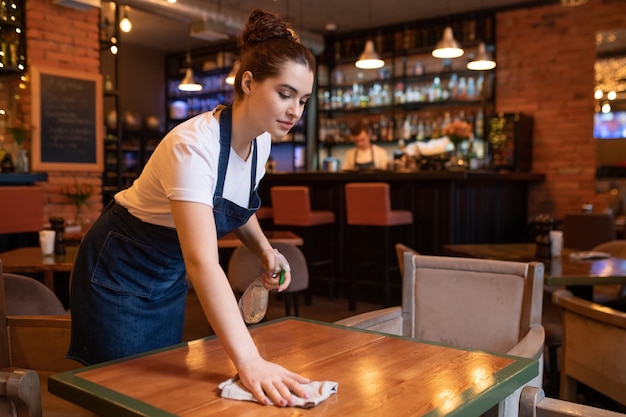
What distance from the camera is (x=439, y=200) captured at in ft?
17.8

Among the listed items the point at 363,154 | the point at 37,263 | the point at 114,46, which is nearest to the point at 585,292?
the point at 37,263

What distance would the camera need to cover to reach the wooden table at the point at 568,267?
262cm

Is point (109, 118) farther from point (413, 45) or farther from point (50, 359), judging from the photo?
point (50, 359)

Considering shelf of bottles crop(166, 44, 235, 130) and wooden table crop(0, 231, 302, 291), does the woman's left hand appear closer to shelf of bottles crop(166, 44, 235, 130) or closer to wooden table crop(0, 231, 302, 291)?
wooden table crop(0, 231, 302, 291)

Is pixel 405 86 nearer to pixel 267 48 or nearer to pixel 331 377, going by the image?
pixel 267 48

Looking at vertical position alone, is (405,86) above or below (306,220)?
above

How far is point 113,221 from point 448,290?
1149mm

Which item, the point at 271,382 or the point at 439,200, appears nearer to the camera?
the point at 271,382

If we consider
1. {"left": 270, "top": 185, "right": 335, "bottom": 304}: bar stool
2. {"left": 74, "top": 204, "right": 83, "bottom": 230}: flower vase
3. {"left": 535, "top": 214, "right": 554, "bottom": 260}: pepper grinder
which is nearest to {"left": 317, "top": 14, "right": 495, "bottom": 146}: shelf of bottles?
{"left": 270, "top": 185, "right": 335, "bottom": 304}: bar stool

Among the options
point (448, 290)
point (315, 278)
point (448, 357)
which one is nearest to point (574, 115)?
point (315, 278)

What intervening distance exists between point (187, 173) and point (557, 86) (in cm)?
747

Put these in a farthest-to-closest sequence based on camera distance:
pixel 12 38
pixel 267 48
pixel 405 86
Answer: pixel 405 86, pixel 12 38, pixel 267 48

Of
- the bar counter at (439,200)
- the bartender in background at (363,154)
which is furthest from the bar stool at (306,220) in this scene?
the bartender in background at (363,154)

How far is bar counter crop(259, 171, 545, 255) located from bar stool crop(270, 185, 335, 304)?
0.69 ft
